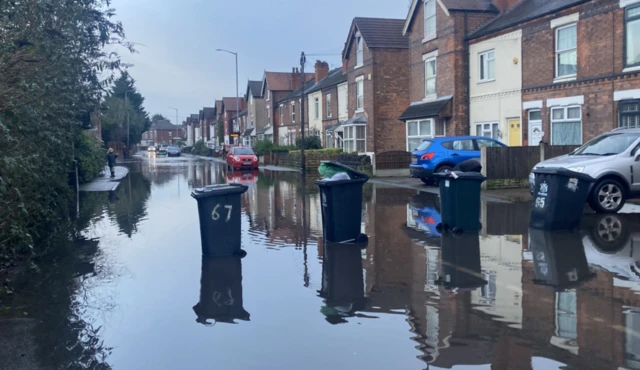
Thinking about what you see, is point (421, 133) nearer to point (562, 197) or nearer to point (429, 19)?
point (429, 19)

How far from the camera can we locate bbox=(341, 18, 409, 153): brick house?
36.4m

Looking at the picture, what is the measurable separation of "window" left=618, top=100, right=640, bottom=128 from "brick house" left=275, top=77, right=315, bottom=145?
36.1 m

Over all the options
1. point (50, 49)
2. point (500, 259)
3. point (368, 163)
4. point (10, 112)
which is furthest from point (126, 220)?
point (368, 163)

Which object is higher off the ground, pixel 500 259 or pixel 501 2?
pixel 501 2

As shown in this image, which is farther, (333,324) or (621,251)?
(621,251)

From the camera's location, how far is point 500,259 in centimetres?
982

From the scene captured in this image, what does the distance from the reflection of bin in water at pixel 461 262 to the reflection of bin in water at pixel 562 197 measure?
54.2 inches

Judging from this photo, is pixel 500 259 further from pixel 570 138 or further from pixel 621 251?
pixel 570 138

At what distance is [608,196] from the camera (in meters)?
14.0

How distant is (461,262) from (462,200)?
2.74 meters

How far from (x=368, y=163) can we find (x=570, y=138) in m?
10.9

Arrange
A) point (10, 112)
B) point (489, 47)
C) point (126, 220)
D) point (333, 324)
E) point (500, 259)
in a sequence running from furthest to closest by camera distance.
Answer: point (489, 47) → point (126, 220) → point (500, 259) → point (10, 112) → point (333, 324)

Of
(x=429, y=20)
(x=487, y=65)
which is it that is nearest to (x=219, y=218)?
(x=487, y=65)

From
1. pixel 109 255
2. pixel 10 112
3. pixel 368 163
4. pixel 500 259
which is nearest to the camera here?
pixel 10 112
